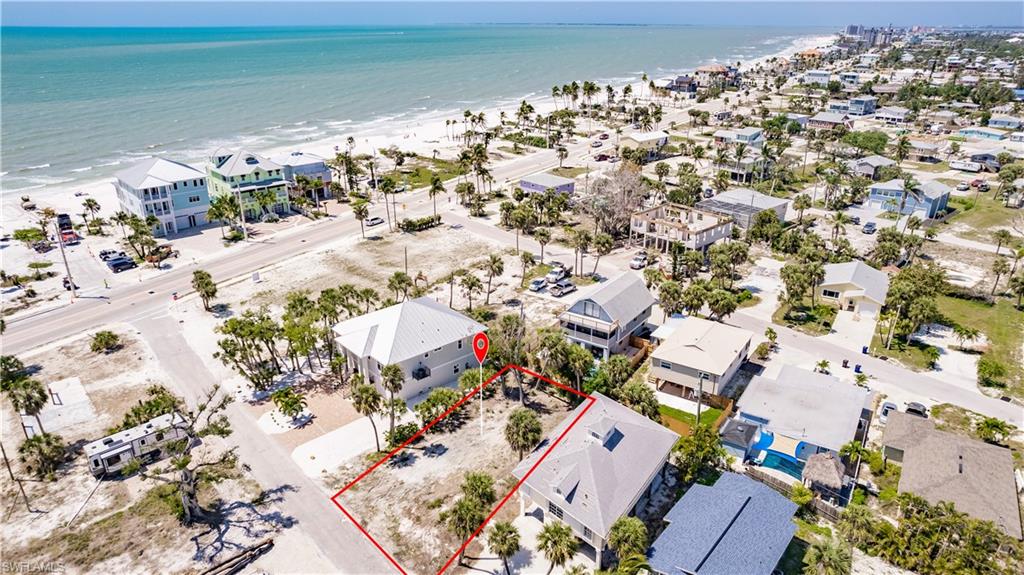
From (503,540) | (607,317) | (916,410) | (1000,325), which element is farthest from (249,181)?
(1000,325)

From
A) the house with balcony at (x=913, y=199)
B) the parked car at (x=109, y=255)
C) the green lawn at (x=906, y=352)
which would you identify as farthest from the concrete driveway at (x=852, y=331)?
the parked car at (x=109, y=255)

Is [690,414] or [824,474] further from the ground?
[824,474]

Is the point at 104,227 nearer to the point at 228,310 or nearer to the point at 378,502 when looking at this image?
the point at 228,310

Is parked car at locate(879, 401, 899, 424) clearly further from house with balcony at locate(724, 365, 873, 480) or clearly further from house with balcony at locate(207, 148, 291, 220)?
house with balcony at locate(207, 148, 291, 220)

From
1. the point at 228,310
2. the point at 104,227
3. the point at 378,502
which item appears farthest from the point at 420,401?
the point at 104,227

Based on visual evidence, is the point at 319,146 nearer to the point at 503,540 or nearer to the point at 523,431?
the point at 523,431
